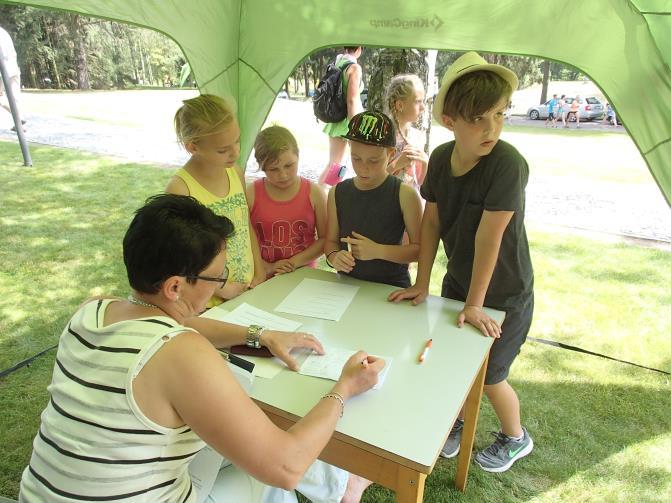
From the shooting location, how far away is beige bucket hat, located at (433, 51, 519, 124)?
4.53ft

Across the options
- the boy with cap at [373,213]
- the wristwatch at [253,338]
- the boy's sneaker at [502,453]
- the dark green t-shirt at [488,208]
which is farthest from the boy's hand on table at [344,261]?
the boy's sneaker at [502,453]

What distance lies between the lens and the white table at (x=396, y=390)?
38.9 inches

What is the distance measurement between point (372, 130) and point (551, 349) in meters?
1.93

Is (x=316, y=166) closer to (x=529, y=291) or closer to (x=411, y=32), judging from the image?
(x=411, y=32)

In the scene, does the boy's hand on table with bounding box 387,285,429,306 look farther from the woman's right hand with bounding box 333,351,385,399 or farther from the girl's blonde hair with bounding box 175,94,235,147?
the girl's blonde hair with bounding box 175,94,235,147

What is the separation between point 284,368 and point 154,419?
0.43 m

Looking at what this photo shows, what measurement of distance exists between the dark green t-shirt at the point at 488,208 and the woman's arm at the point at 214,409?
98 cm

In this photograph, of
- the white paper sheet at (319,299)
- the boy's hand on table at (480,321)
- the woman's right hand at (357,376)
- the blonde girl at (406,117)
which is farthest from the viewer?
the blonde girl at (406,117)

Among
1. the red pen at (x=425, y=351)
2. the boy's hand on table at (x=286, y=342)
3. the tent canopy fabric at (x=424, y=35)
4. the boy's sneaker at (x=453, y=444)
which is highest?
the tent canopy fabric at (x=424, y=35)

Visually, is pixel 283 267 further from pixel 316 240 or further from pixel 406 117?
pixel 406 117

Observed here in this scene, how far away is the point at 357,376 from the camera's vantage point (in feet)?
3.67

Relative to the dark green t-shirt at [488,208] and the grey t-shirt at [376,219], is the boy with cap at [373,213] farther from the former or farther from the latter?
the dark green t-shirt at [488,208]

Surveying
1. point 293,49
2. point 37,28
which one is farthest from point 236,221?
point 37,28

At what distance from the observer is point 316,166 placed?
23.4 feet
